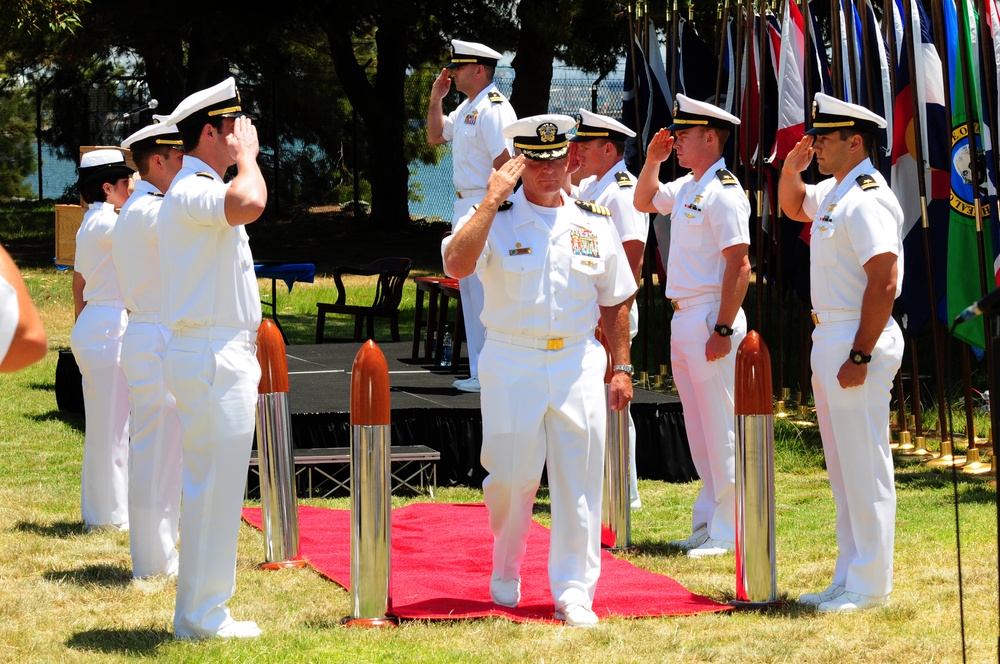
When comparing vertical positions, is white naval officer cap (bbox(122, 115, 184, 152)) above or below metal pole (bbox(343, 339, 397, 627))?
above

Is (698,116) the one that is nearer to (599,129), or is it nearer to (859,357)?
Answer: (599,129)

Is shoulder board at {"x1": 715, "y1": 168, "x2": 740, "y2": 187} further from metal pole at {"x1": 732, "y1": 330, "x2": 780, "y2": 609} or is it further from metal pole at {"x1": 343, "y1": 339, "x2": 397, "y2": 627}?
metal pole at {"x1": 343, "y1": 339, "x2": 397, "y2": 627}

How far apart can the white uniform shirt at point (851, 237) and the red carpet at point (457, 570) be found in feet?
4.57

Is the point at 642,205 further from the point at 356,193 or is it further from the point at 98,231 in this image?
the point at 356,193

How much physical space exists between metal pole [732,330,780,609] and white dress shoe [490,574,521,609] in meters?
0.93

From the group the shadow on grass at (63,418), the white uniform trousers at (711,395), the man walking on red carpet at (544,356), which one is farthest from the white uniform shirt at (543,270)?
the shadow on grass at (63,418)

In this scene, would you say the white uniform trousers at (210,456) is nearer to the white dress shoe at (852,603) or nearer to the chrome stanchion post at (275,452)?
the chrome stanchion post at (275,452)

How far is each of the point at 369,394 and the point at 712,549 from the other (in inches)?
89.8

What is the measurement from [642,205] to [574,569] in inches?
99.7

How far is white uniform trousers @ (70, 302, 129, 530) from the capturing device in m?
6.98

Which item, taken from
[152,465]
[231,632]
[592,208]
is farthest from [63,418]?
[592,208]

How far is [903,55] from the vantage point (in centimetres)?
897

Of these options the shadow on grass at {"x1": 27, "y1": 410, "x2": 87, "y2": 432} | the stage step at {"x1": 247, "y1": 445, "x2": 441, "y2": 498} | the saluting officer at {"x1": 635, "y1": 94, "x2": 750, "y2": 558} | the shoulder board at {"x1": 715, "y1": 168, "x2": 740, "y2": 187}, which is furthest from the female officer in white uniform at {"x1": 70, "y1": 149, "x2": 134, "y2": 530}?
the shadow on grass at {"x1": 27, "y1": 410, "x2": 87, "y2": 432}

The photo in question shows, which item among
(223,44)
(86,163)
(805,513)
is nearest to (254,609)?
(86,163)
